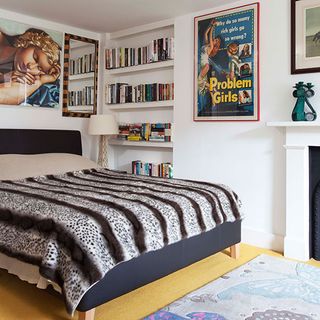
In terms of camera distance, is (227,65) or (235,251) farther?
(227,65)

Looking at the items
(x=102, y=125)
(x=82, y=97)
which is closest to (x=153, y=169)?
(x=102, y=125)

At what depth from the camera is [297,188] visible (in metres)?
3.16

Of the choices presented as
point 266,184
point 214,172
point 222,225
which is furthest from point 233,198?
point 214,172

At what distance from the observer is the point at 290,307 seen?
2.21 metres

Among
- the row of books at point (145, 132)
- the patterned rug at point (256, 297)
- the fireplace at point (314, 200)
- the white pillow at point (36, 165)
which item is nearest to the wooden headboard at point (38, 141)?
the white pillow at point (36, 165)

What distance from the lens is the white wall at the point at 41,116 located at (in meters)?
4.00

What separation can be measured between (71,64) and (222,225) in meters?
2.83

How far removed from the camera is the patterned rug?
6.95ft

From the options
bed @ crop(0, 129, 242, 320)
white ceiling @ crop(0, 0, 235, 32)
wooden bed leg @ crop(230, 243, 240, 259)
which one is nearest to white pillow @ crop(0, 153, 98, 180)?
bed @ crop(0, 129, 242, 320)

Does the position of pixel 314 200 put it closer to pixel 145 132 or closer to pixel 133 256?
pixel 133 256

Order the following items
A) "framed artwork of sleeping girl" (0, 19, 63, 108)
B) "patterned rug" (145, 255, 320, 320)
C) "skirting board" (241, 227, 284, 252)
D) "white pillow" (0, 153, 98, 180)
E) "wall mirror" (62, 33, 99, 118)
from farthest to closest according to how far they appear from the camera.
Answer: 1. "wall mirror" (62, 33, 99, 118)
2. "framed artwork of sleeping girl" (0, 19, 63, 108)
3. "skirting board" (241, 227, 284, 252)
4. "white pillow" (0, 153, 98, 180)
5. "patterned rug" (145, 255, 320, 320)

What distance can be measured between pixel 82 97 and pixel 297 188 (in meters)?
2.80

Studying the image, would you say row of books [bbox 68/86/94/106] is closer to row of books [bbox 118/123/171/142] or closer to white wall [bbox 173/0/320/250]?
row of books [bbox 118/123/171/142]

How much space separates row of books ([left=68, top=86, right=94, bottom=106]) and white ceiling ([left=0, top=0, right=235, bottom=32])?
2.57 feet
